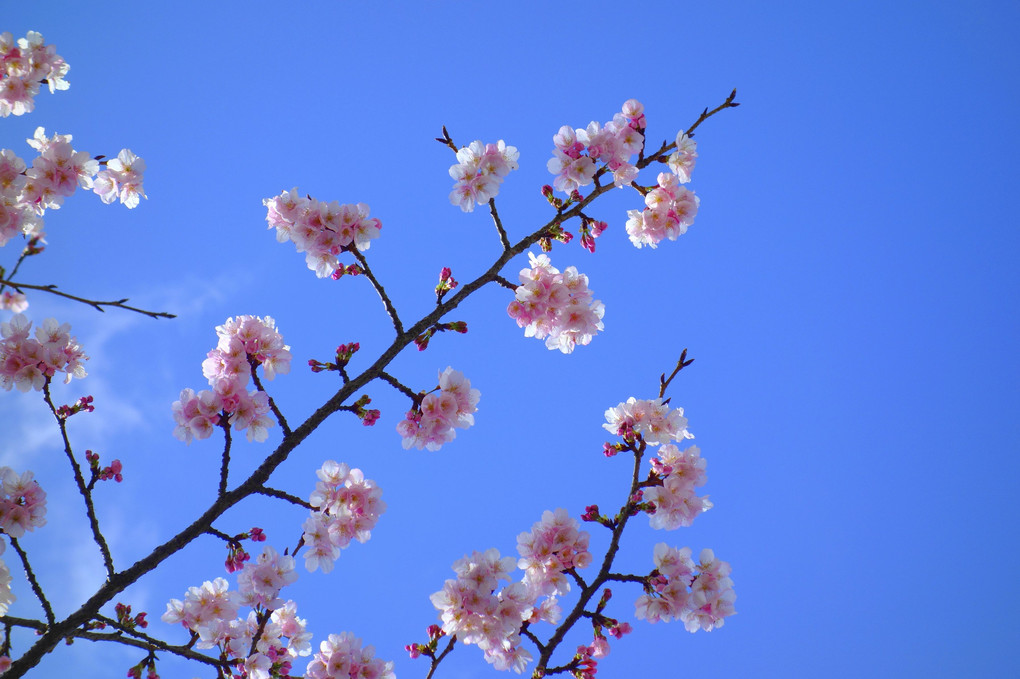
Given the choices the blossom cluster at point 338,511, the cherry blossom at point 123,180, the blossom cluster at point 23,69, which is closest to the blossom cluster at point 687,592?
the blossom cluster at point 338,511

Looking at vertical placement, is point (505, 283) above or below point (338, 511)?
above

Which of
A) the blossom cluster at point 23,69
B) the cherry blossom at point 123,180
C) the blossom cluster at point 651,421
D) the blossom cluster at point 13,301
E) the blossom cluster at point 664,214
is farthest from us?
the blossom cluster at point 13,301

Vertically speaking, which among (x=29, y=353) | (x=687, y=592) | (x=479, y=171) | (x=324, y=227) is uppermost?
(x=479, y=171)

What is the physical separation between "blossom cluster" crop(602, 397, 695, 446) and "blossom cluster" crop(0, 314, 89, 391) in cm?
373

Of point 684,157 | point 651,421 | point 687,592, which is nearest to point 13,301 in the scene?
point 651,421

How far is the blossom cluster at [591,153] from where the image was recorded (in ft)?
15.2

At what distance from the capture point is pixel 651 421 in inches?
181

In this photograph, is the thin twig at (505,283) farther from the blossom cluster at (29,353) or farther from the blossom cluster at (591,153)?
the blossom cluster at (29,353)

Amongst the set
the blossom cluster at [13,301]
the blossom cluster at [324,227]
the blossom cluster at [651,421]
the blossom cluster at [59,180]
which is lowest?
the blossom cluster at [651,421]

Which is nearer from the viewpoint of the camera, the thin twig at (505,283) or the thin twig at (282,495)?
the thin twig at (282,495)

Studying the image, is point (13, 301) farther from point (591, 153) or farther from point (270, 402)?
point (591, 153)

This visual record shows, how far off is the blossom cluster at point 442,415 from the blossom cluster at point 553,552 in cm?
89

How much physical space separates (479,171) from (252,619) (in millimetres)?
3941

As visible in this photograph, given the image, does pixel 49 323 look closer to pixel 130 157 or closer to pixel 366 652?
pixel 130 157
